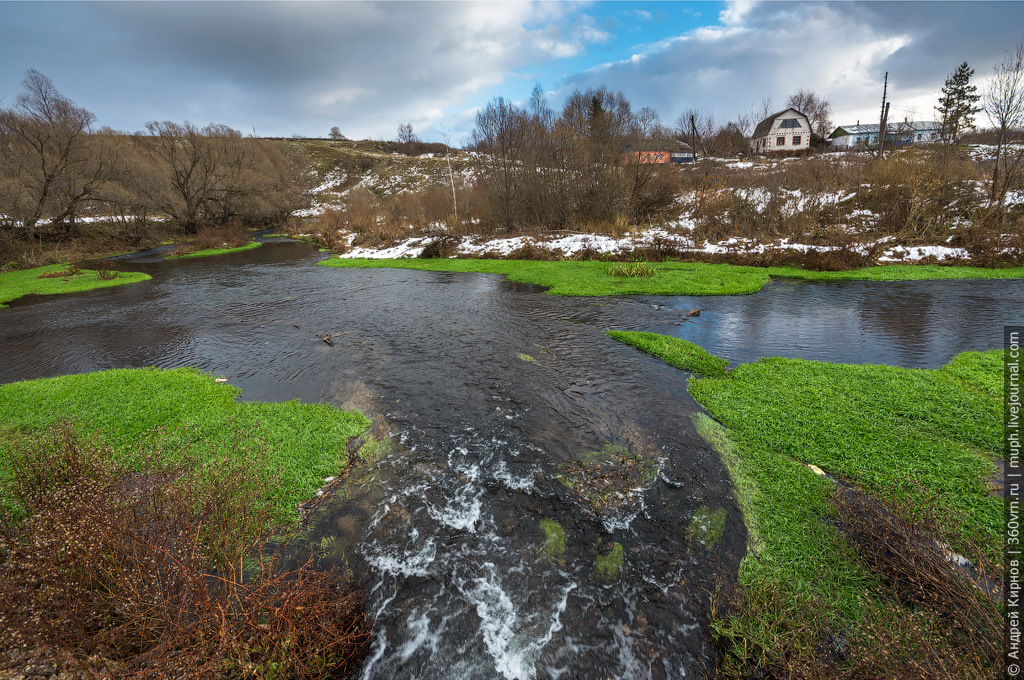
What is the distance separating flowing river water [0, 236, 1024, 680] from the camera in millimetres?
3938

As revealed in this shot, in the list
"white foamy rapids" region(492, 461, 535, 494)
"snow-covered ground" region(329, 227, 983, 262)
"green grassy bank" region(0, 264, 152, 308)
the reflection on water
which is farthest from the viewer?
"green grassy bank" region(0, 264, 152, 308)

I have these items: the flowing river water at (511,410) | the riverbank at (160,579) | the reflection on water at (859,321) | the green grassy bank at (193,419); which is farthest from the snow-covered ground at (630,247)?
the riverbank at (160,579)

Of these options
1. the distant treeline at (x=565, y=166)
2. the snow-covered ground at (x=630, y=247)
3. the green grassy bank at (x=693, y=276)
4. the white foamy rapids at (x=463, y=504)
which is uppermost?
the distant treeline at (x=565, y=166)

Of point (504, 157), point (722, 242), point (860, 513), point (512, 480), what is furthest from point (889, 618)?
point (504, 157)

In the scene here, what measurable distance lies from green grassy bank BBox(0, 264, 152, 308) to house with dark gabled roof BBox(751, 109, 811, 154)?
7244cm

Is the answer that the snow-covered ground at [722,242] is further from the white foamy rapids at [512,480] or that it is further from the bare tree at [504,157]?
the white foamy rapids at [512,480]

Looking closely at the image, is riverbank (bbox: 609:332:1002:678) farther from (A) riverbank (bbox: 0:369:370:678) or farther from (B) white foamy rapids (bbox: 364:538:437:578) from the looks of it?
(A) riverbank (bbox: 0:369:370:678)

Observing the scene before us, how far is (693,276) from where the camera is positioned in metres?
17.8

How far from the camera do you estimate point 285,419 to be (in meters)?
7.32

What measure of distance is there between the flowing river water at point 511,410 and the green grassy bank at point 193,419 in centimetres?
71

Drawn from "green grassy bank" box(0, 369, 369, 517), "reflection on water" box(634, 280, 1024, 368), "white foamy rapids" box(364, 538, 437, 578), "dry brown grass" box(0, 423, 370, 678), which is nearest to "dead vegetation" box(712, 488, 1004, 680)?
"white foamy rapids" box(364, 538, 437, 578)

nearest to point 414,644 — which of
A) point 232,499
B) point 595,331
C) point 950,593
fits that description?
point 232,499

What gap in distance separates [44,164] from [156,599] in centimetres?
4353

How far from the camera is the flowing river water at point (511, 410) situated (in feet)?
12.9
